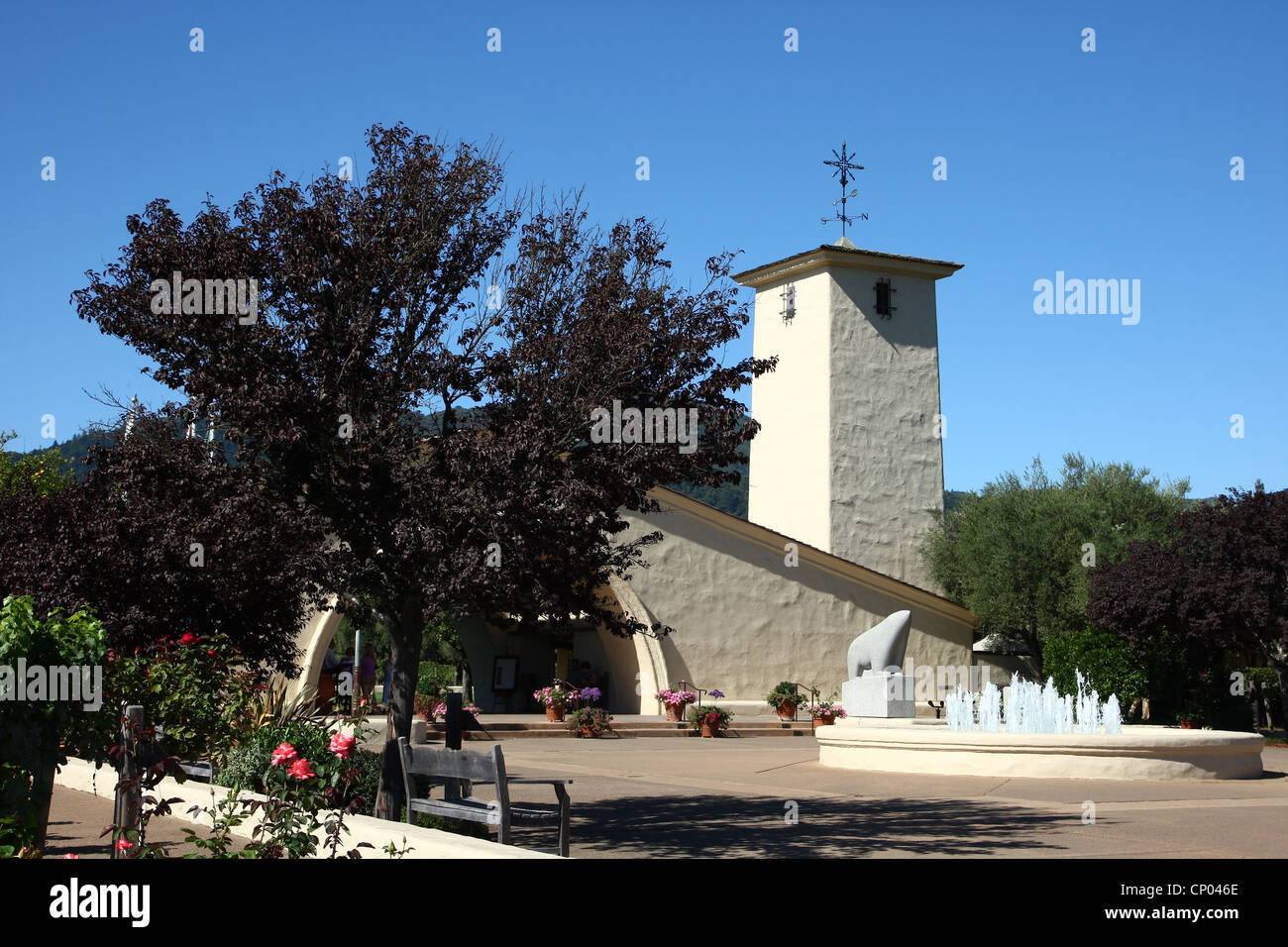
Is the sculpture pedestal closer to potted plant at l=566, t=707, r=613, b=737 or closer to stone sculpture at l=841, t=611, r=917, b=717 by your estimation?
stone sculpture at l=841, t=611, r=917, b=717

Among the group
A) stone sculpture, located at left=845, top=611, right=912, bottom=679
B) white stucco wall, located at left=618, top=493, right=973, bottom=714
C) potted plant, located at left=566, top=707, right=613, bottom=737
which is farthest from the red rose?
white stucco wall, located at left=618, top=493, right=973, bottom=714

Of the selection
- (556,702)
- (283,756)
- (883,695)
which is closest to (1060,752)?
(883,695)

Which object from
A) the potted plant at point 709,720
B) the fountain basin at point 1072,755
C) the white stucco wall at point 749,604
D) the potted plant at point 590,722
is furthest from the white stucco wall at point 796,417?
the fountain basin at point 1072,755

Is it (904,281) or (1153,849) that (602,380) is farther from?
(904,281)

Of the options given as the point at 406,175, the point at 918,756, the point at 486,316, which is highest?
the point at 406,175

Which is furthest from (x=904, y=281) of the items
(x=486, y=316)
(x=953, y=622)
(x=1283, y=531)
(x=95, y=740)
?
(x=95, y=740)

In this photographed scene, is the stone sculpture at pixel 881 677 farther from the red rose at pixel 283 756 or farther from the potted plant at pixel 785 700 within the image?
the red rose at pixel 283 756

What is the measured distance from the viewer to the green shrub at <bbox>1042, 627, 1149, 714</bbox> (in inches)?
1160

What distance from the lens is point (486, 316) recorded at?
34.3ft

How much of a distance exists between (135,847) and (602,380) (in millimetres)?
4945

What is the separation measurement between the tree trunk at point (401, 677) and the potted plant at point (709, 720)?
1888 centimetres

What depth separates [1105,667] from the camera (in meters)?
29.6

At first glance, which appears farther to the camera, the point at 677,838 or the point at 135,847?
the point at 677,838

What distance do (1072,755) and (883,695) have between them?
527cm
